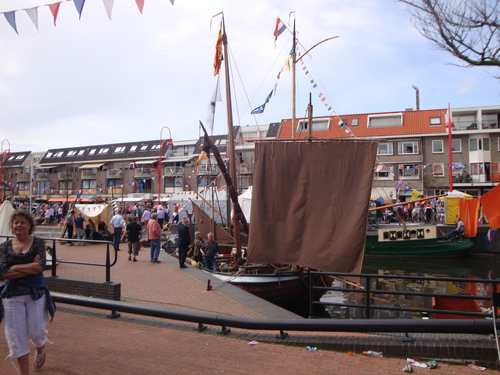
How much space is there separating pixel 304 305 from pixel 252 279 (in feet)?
7.55

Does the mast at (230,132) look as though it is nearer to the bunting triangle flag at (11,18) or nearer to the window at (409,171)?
the bunting triangle flag at (11,18)

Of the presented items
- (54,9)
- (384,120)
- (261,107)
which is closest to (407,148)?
(384,120)

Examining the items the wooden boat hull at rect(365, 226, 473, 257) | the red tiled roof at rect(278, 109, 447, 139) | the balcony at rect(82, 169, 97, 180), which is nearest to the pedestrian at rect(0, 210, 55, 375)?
the wooden boat hull at rect(365, 226, 473, 257)

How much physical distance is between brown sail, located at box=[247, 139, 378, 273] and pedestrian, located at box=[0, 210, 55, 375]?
702 cm

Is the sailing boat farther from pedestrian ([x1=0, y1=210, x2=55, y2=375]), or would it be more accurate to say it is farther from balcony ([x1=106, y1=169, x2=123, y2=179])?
balcony ([x1=106, y1=169, x2=123, y2=179])

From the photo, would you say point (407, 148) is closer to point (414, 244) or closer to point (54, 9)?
point (414, 244)

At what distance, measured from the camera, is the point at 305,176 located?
10.5 m

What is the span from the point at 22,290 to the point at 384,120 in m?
44.5

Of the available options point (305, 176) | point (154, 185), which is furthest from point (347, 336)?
point (154, 185)

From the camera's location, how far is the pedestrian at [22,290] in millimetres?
3857

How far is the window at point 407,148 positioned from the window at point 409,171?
1.39 meters

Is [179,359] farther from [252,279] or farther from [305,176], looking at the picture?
[252,279]

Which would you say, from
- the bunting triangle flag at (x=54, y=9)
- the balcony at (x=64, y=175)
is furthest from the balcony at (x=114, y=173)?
the bunting triangle flag at (x=54, y=9)

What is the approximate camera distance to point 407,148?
4209cm
